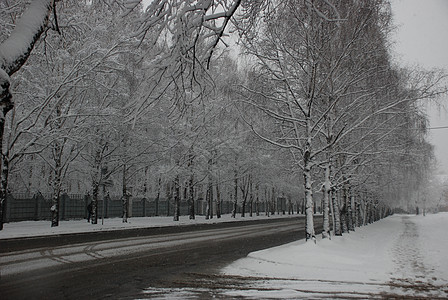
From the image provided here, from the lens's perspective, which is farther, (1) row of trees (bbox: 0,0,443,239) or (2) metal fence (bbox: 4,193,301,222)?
(2) metal fence (bbox: 4,193,301,222)

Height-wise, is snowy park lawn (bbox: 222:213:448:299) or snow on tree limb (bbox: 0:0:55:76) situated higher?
snow on tree limb (bbox: 0:0:55:76)

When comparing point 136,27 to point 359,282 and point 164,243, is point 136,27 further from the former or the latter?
point 164,243

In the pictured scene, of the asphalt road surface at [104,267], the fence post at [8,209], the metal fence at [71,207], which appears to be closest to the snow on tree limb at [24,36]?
the asphalt road surface at [104,267]

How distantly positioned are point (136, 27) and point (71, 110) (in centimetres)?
1666

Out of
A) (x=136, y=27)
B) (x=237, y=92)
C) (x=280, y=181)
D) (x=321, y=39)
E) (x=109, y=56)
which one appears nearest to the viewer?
(x=136, y=27)

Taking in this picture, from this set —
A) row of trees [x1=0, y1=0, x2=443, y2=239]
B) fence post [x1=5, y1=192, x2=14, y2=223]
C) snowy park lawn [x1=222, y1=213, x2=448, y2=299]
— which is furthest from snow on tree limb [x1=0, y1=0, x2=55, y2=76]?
fence post [x1=5, y1=192, x2=14, y2=223]

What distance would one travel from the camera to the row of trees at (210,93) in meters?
6.42

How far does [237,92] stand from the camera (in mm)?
13773

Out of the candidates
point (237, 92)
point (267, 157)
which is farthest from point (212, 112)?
point (237, 92)

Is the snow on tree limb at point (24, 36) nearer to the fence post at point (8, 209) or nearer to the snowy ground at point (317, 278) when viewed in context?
the snowy ground at point (317, 278)

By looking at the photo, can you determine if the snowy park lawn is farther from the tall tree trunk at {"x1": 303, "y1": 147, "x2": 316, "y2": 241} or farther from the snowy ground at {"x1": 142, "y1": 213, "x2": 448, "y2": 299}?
the tall tree trunk at {"x1": 303, "y1": 147, "x2": 316, "y2": 241}

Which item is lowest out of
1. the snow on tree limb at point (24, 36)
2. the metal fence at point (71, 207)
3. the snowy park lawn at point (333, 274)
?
the snowy park lawn at point (333, 274)

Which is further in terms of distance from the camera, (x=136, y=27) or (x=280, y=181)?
(x=280, y=181)

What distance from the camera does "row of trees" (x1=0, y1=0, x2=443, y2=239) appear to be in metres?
6.42
